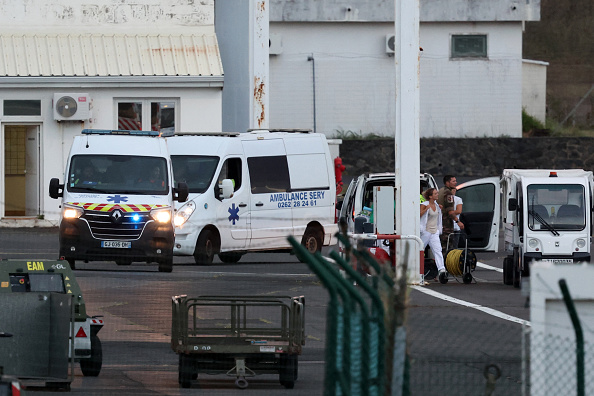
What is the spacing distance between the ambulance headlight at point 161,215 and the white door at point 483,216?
20.2 feet

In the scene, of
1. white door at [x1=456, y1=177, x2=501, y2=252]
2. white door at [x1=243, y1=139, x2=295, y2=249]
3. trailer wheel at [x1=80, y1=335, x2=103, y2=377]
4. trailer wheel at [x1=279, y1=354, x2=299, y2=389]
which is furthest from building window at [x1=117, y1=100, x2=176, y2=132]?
trailer wheel at [x1=279, y1=354, x2=299, y2=389]

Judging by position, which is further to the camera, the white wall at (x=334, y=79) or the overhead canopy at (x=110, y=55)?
the white wall at (x=334, y=79)

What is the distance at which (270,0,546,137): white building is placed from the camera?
40375mm

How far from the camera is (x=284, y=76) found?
40750mm

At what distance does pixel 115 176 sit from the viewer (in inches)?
771

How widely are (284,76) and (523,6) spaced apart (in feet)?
26.5

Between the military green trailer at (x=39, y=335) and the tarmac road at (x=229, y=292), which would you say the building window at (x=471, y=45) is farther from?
the military green trailer at (x=39, y=335)

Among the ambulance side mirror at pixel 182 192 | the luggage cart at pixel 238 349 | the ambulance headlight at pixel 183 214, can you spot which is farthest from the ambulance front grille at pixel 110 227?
the luggage cart at pixel 238 349

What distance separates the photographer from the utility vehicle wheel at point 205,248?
22172 millimetres

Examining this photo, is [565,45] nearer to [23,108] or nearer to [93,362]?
[23,108]

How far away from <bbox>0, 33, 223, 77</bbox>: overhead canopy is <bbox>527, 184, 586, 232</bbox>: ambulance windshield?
12.2 m

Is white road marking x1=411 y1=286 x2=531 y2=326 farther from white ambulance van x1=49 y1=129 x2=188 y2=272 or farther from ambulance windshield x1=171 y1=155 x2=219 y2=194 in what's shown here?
ambulance windshield x1=171 y1=155 x2=219 y2=194

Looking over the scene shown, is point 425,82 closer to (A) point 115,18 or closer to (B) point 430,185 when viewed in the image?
(A) point 115,18

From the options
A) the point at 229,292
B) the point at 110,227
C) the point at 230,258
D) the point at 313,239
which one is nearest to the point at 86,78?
the point at 230,258
